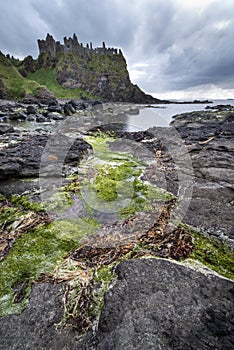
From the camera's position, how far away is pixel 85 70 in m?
96.3

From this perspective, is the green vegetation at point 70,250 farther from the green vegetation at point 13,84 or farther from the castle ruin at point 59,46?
the castle ruin at point 59,46

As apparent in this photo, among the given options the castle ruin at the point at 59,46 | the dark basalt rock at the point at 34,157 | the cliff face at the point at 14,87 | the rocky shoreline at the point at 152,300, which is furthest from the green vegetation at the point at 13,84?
the castle ruin at the point at 59,46

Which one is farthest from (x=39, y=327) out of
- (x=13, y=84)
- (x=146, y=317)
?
(x=13, y=84)

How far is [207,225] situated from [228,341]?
1.69 m

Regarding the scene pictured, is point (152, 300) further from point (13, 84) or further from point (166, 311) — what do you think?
point (13, 84)

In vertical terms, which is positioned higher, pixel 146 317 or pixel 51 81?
pixel 51 81

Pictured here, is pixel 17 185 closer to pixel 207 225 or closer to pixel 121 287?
pixel 121 287

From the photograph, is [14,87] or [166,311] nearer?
[166,311]

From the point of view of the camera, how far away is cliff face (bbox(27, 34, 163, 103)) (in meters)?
90.4

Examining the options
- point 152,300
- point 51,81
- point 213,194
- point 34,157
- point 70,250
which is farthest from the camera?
point 51,81

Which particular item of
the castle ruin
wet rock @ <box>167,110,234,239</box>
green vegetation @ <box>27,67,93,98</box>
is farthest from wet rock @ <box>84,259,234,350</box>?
the castle ruin

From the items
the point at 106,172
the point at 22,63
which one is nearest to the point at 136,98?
the point at 22,63

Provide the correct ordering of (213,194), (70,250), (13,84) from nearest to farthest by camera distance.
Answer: (70,250), (213,194), (13,84)

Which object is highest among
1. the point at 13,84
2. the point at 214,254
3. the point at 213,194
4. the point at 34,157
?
the point at 13,84
